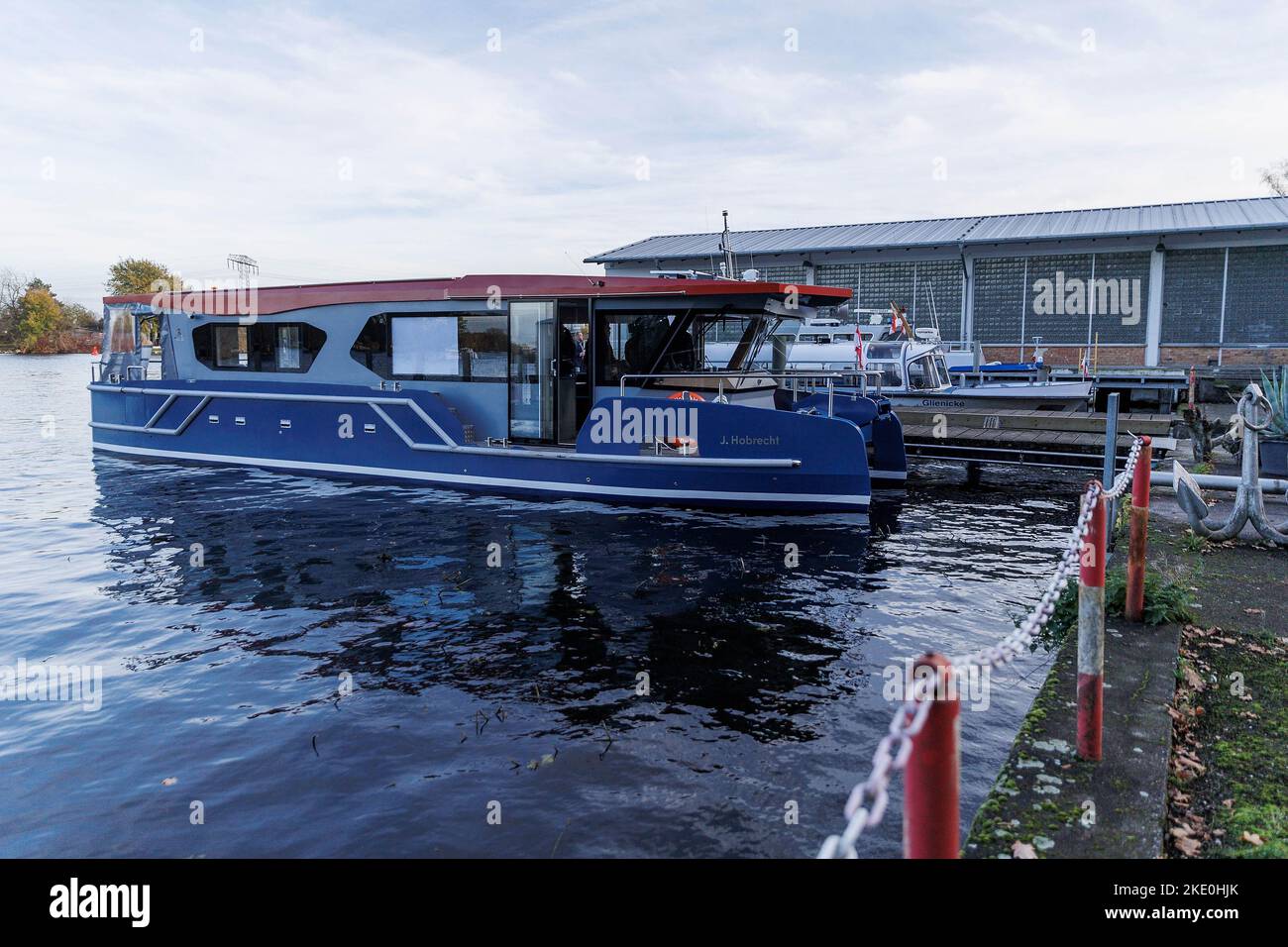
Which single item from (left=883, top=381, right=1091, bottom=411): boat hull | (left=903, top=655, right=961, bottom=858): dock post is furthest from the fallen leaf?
(left=883, top=381, right=1091, bottom=411): boat hull

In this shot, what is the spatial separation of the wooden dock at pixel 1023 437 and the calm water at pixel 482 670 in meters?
1.93

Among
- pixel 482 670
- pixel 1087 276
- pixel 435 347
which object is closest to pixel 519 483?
pixel 435 347

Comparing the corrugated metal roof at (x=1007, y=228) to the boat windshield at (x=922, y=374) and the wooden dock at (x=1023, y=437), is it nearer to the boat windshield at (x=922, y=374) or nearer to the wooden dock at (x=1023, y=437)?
the boat windshield at (x=922, y=374)

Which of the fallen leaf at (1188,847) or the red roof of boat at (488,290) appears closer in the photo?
the fallen leaf at (1188,847)

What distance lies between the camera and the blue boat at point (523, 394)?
40.4 feet

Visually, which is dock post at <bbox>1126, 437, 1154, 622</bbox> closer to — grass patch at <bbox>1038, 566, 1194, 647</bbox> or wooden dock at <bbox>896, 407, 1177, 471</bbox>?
grass patch at <bbox>1038, 566, 1194, 647</bbox>

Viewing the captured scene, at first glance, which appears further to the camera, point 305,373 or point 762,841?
point 305,373

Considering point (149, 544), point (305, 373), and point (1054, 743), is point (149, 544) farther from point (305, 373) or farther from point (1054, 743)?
point (1054, 743)

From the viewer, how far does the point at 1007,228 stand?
108 feet

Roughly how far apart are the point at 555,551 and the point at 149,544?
519cm

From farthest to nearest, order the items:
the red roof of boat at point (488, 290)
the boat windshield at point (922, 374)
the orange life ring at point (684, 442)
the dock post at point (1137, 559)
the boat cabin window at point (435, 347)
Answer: the boat windshield at point (922, 374), the boat cabin window at point (435, 347), the red roof of boat at point (488, 290), the orange life ring at point (684, 442), the dock post at point (1137, 559)

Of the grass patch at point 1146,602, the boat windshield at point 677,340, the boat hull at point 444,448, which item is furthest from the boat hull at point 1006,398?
the grass patch at point 1146,602

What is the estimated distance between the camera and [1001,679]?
20.8 feet

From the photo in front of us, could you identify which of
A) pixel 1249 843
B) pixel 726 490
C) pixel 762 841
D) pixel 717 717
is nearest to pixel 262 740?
pixel 717 717
